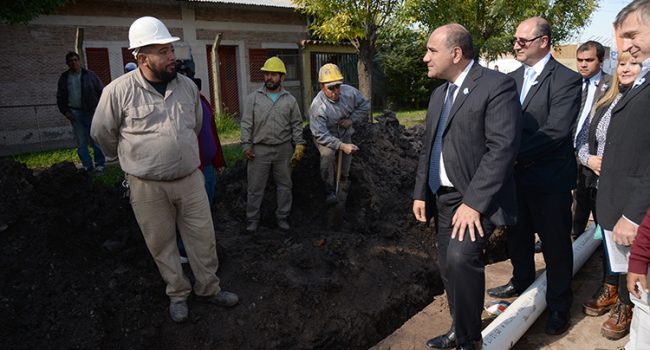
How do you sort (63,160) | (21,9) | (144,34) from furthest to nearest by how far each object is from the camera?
1. (21,9)
2. (63,160)
3. (144,34)

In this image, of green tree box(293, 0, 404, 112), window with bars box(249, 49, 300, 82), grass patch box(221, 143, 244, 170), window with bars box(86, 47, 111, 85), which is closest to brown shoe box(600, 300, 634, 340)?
grass patch box(221, 143, 244, 170)

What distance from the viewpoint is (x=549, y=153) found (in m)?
3.34

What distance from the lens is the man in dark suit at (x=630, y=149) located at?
231cm

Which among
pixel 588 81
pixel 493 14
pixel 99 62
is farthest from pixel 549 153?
pixel 99 62

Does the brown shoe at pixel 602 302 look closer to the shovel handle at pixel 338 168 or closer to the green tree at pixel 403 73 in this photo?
the shovel handle at pixel 338 168

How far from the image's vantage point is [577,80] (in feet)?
10.9

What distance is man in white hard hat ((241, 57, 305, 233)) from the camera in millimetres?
5324

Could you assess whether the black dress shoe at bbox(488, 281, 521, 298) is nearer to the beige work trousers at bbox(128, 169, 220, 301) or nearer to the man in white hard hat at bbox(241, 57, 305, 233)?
the beige work trousers at bbox(128, 169, 220, 301)

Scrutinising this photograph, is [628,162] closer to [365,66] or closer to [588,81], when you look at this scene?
[588,81]

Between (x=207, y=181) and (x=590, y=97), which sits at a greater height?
(x=590, y=97)

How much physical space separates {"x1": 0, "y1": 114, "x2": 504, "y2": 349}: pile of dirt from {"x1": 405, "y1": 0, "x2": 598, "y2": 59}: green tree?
24.5ft

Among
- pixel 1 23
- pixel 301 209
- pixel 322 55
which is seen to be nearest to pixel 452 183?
pixel 301 209

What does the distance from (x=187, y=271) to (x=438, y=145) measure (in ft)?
8.38

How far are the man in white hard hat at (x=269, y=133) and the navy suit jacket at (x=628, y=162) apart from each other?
11.0 feet
